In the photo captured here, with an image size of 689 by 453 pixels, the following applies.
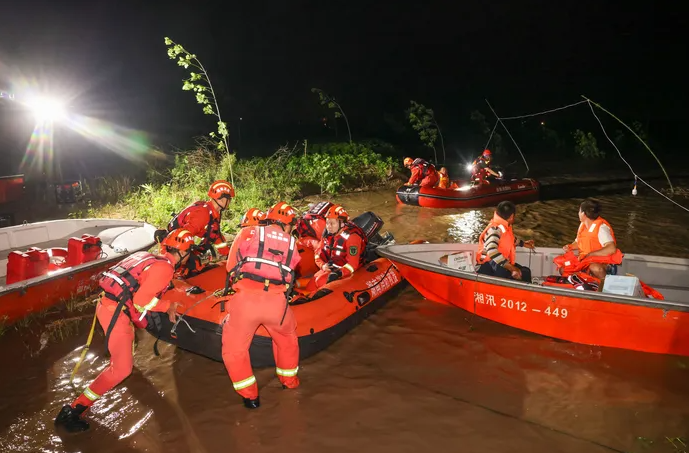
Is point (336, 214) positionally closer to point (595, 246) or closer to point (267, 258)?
point (267, 258)

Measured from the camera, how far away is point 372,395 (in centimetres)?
414

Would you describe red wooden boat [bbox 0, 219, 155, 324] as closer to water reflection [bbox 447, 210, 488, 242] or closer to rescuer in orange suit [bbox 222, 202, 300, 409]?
rescuer in orange suit [bbox 222, 202, 300, 409]

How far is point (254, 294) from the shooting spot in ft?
12.1

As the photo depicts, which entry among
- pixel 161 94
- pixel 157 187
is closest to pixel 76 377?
pixel 157 187

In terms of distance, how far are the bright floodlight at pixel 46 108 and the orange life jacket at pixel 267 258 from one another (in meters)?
9.57

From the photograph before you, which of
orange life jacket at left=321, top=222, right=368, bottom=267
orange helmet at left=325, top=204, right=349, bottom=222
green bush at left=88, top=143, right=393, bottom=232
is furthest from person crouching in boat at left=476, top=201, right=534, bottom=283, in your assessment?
green bush at left=88, top=143, right=393, bottom=232

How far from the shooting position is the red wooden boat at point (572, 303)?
4395mm

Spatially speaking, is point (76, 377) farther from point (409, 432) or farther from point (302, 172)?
point (302, 172)

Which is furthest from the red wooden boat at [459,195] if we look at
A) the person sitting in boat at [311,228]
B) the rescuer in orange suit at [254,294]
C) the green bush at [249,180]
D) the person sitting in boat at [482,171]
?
the rescuer in orange suit at [254,294]

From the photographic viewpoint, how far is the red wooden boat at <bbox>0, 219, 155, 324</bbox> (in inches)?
205

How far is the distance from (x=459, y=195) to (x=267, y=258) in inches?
362

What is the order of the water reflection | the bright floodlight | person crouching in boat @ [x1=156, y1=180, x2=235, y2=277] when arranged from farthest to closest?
the bright floodlight < the water reflection < person crouching in boat @ [x1=156, y1=180, x2=235, y2=277]

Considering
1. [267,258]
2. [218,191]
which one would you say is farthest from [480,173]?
[267,258]

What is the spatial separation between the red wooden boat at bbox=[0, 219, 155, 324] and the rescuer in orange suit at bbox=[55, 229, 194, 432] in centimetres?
214
